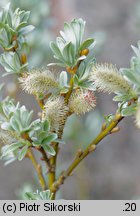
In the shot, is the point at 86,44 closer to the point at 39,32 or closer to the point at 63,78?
the point at 63,78

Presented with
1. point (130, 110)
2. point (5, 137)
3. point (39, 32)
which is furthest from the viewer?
point (39, 32)

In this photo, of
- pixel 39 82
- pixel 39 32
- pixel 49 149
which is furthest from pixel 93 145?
pixel 39 32

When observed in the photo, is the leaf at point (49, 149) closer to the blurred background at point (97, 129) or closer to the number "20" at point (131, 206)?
the number "20" at point (131, 206)

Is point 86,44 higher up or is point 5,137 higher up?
point 86,44

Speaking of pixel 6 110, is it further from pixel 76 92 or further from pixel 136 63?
pixel 136 63

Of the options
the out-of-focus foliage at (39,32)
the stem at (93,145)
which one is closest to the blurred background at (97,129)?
the out-of-focus foliage at (39,32)
